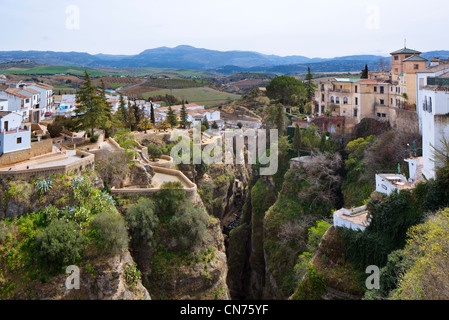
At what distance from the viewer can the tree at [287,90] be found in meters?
50.0

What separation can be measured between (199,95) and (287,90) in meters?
73.5

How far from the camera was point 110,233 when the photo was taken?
1828 cm

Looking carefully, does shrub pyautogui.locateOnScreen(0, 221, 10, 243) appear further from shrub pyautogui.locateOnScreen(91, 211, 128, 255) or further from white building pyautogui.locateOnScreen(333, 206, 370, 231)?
white building pyautogui.locateOnScreen(333, 206, 370, 231)

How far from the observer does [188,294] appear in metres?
20.0

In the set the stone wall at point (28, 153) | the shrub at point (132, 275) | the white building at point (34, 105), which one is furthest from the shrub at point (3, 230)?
the white building at point (34, 105)

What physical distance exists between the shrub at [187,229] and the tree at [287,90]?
32718 millimetres

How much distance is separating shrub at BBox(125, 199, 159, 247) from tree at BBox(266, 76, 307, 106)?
3411cm

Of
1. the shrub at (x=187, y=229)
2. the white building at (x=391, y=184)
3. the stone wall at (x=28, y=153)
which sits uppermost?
the stone wall at (x=28, y=153)

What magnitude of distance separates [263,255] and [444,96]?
19378mm

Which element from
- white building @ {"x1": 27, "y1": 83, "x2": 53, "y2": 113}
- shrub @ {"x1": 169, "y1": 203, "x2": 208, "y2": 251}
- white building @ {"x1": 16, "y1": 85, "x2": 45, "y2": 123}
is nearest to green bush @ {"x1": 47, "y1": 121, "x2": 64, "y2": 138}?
white building @ {"x1": 16, "y1": 85, "x2": 45, "y2": 123}

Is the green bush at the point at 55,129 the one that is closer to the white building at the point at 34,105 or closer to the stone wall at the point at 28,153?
the stone wall at the point at 28,153

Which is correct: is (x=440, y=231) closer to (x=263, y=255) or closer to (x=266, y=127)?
(x=263, y=255)

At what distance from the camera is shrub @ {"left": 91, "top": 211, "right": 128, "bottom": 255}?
18281mm

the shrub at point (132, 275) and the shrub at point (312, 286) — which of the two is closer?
the shrub at point (312, 286)
